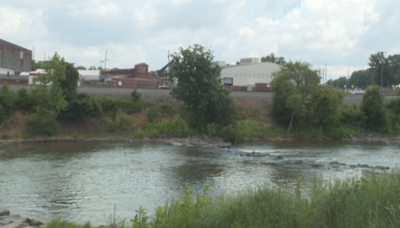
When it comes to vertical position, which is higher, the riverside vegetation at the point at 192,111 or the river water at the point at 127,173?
the riverside vegetation at the point at 192,111

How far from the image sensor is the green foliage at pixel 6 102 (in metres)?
54.2

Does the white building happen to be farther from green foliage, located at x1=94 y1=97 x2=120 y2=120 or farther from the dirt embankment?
green foliage, located at x1=94 y1=97 x2=120 y2=120

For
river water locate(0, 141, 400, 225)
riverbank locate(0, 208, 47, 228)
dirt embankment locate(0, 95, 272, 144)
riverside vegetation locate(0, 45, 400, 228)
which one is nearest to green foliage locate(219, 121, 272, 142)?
riverside vegetation locate(0, 45, 400, 228)

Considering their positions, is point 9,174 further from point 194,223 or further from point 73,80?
point 73,80

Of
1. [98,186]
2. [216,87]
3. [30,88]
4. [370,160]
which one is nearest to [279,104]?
[216,87]

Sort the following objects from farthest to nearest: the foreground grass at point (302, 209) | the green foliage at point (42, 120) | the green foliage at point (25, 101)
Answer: the green foliage at point (25, 101) < the green foliage at point (42, 120) < the foreground grass at point (302, 209)

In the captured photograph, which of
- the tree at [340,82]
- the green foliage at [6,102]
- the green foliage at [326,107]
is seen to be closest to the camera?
the green foliage at [6,102]

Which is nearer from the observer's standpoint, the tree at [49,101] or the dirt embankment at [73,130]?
the dirt embankment at [73,130]

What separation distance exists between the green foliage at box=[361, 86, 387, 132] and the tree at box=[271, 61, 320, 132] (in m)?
9.25

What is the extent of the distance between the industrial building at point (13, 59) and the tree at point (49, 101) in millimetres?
23549

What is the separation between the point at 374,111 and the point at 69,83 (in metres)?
47.5

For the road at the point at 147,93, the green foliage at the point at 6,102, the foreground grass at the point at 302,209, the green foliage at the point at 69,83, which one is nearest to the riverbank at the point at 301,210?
the foreground grass at the point at 302,209

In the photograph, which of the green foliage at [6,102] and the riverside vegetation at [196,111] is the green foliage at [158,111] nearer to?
the riverside vegetation at [196,111]

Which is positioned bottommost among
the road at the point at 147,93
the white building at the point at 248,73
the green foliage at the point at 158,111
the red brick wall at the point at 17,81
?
the green foliage at the point at 158,111
